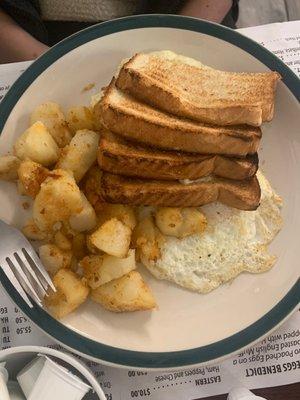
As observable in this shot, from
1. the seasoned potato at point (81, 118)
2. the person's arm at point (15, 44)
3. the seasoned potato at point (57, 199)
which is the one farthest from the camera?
the person's arm at point (15, 44)

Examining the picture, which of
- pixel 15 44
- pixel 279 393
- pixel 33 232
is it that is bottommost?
pixel 279 393

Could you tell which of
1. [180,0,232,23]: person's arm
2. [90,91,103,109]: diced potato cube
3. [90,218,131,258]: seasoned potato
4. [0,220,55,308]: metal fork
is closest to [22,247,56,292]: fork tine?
[0,220,55,308]: metal fork

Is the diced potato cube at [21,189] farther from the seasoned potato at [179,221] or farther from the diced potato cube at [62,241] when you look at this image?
the seasoned potato at [179,221]

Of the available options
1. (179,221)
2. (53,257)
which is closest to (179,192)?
(179,221)

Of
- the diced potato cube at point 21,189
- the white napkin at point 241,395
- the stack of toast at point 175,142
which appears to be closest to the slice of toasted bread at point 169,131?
the stack of toast at point 175,142

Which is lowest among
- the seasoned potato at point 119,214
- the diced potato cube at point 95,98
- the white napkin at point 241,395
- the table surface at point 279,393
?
the table surface at point 279,393

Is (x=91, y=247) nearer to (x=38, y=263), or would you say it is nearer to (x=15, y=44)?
(x=38, y=263)
